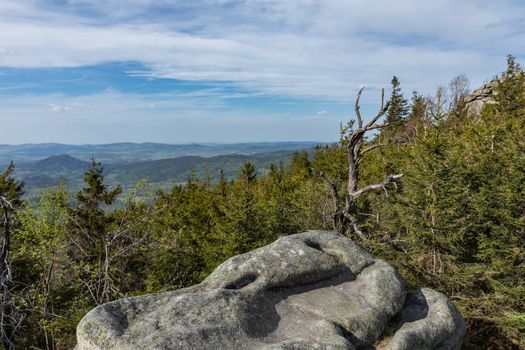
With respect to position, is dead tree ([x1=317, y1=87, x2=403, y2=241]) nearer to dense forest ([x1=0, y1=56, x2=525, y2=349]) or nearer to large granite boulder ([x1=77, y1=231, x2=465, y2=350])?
dense forest ([x1=0, y1=56, x2=525, y2=349])

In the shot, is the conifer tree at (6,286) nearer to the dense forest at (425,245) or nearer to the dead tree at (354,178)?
the dense forest at (425,245)

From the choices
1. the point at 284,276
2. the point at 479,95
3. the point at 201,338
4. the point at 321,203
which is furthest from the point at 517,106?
the point at 201,338

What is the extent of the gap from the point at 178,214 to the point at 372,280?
22.6 m

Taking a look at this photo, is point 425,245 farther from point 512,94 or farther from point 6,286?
point 512,94

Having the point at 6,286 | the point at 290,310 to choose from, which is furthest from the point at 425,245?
the point at 6,286

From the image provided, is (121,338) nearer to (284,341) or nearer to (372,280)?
(284,341)

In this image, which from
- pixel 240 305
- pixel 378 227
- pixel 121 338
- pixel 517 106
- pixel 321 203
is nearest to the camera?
pixel 121 338

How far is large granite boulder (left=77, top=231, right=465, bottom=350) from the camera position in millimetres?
7859

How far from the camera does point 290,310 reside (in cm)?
969

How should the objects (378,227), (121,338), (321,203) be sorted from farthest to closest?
(321,203)
(378,227)
(121,338)

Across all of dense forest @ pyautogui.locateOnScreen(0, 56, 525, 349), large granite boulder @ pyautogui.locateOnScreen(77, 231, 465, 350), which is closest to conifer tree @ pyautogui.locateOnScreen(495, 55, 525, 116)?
dense forest @ pyautogui.locateOnScreen(0, 56, 525, 349)

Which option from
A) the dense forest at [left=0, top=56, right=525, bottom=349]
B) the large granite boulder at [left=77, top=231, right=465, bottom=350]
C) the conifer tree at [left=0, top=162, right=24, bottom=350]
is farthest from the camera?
the dense forest at [left=0, top=56, right=525, bottom=349]

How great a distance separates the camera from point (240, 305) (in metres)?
8.85

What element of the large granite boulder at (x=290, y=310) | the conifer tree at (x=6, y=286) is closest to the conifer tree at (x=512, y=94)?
the large granite boulder at (x=290, y=310)
